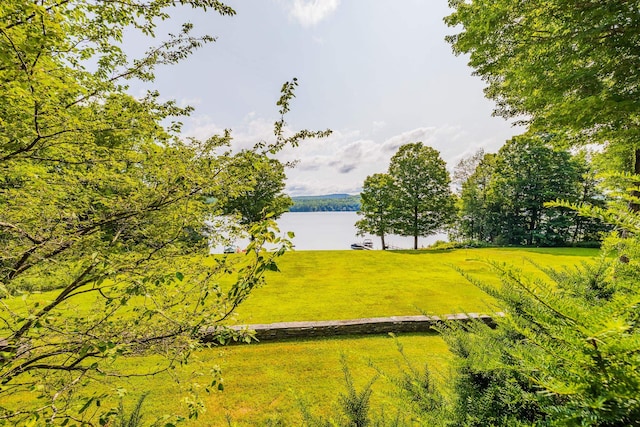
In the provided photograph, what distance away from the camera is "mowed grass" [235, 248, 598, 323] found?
816 centimetres

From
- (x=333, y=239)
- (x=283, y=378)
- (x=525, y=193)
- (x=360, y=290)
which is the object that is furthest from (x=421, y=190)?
(x=333, y=239)

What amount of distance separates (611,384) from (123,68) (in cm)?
448

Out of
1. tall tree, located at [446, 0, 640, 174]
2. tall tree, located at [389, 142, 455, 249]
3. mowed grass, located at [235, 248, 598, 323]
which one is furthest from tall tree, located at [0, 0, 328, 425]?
tall tree, located at [389, 142, 455, 249]

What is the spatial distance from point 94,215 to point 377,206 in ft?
87.4

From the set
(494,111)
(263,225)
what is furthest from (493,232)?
(263,225)

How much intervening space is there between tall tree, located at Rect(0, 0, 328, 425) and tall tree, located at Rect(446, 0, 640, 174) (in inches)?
190

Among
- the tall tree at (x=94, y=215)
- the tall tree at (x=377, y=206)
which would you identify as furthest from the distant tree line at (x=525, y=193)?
the tall tree at (x=94, y=215)

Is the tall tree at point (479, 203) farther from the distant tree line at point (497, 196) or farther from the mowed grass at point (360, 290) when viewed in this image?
the mowed grass at point (360, 290)

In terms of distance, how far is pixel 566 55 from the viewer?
4.52 metres

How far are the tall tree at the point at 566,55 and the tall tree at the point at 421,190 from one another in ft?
63.6

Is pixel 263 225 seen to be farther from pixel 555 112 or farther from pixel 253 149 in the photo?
pixel 555 112

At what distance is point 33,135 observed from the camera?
2.10 m

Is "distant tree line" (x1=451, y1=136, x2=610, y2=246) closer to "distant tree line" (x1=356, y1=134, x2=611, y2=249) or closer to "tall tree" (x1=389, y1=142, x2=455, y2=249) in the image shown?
"distant tree line" (x1=356, y1=134, x2=611, y2=249)

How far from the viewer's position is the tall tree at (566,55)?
4.18 metres
